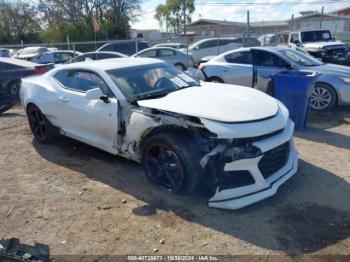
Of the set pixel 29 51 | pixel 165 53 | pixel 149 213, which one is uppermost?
pixel 165 53

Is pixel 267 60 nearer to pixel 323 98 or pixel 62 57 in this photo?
pixel 323 98

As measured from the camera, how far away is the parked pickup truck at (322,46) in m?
14.0

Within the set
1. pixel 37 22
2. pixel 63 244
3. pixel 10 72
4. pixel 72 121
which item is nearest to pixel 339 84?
pixel 72 121

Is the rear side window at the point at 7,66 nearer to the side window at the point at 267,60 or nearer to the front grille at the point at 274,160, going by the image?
the side window at the point at 267,60

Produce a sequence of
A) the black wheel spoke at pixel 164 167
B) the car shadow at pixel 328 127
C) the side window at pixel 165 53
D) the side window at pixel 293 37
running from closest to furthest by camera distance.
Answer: the black wheel spoke at pixel 164 167 < the car shadow at pixel 328 127 < the side window at pixel 165 53 < the side window at pixel 293 37

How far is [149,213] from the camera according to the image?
3.81m

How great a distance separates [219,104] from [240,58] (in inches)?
199

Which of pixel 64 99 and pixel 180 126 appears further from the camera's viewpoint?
pixel 64 99

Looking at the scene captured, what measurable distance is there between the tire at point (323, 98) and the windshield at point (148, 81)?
3.85 m

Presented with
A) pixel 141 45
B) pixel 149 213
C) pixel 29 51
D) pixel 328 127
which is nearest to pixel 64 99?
pixel 149 213

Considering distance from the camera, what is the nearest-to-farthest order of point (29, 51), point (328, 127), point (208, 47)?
point (328, 127) → point (208, 47) → point (29, 51)

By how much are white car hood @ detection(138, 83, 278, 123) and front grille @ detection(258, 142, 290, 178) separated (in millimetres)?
395

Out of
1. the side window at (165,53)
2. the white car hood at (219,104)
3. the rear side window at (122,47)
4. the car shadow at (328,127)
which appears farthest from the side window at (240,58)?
the rear side window at (122,47)

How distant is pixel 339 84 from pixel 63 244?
6.58m
